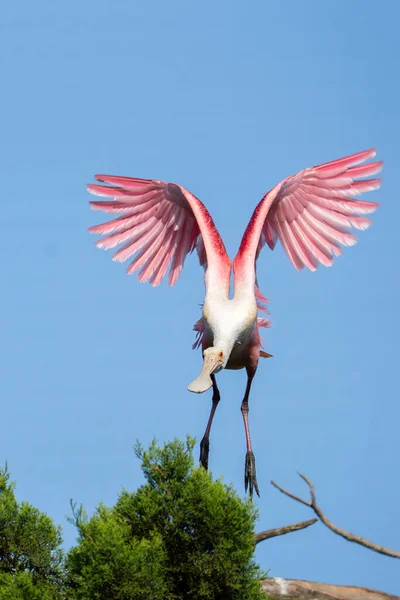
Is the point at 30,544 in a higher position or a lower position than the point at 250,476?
lower

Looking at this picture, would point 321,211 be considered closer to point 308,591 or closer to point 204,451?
point 204,451

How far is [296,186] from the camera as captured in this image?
13430mm

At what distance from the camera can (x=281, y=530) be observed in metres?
10.7

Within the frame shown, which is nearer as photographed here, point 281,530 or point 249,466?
point 281,530

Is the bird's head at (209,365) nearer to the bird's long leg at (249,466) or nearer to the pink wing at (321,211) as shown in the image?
the bird's long leg at (249,466)

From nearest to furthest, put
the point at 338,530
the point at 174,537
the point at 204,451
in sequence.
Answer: the point at 338,530
the point at 174,537
the point at 204,451

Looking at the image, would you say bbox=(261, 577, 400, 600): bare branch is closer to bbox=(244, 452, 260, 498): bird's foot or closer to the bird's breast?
bbox=(244, 452, 260, 498): bird's foot

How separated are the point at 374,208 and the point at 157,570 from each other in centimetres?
556

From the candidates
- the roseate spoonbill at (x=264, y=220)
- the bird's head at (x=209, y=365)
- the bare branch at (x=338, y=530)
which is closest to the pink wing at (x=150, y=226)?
the roseate spoonbill at (x=264, y=220)

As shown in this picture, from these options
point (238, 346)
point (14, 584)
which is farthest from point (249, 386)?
point (14, 584)

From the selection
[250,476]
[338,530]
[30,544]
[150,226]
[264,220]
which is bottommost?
[338,530]

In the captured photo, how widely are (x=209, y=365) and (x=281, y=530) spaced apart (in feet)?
5.82

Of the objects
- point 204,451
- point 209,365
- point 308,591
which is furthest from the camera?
point 204,451

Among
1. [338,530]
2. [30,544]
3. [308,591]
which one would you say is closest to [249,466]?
[308,591]
